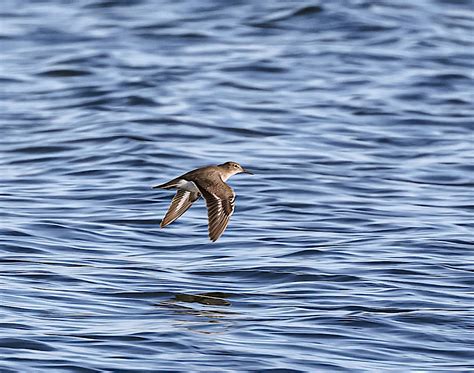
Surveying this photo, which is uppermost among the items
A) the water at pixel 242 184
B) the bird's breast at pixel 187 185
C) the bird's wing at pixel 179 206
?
the bird's breast at pixel 187 185

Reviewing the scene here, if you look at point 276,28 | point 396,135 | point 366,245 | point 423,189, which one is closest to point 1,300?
point 366,245

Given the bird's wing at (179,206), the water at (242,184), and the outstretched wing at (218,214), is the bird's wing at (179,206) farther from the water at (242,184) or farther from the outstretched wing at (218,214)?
the outstretched wing at (218,214)

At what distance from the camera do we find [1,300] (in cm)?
910

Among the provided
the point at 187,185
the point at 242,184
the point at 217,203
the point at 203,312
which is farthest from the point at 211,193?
the point at 242,184

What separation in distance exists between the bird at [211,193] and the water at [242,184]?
47 centimetres

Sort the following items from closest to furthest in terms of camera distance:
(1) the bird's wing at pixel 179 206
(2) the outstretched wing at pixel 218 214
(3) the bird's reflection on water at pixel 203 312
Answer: (3) the bird's reflection on water at pixel 203 312 → (2) the outstretched wing at pixel 218 214 → (1) the bird's wing at pixel 179 206

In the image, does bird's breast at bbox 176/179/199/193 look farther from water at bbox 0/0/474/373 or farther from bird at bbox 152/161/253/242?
water at bbox 0/0/474/373

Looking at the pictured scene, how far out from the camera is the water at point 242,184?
333 inches

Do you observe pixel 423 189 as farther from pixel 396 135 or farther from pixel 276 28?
pixel 276 28

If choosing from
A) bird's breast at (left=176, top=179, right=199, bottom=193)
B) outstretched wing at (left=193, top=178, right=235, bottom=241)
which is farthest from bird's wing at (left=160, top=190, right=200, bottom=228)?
outstretched wing at (left=193, top=178, right=235, bottom=241)

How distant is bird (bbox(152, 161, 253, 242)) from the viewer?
30.2ft

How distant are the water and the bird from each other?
1.54 ft

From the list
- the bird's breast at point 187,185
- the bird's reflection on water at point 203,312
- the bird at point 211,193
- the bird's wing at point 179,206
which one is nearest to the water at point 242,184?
the bird's reflection on water at point 203,312

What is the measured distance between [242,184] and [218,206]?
451cm
